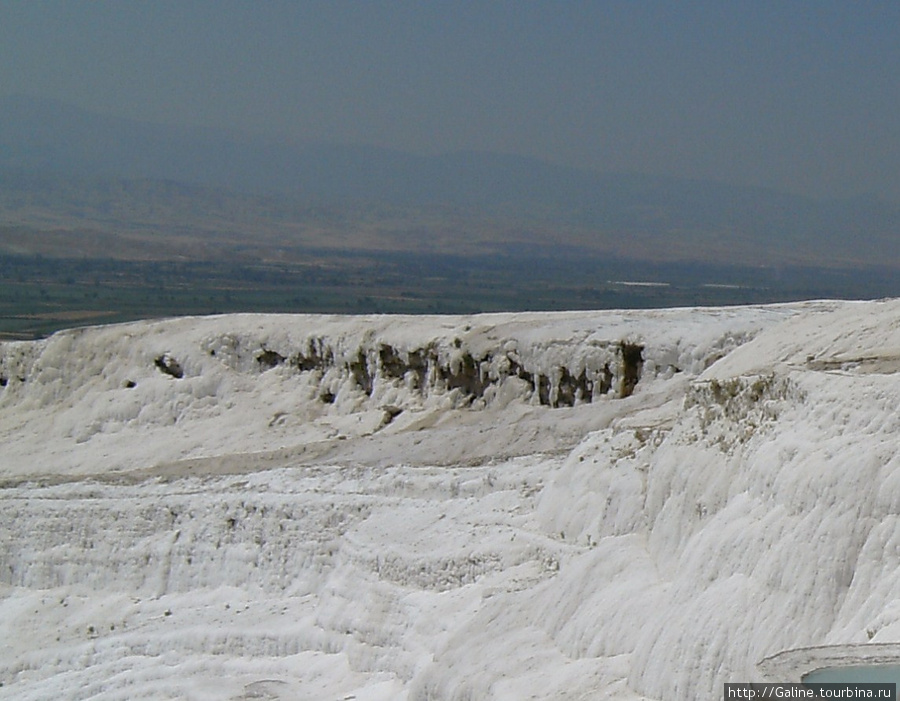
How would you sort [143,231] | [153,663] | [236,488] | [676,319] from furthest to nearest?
[143,231], [676,319], [236,488], [153,663]

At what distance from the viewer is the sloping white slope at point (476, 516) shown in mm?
11773

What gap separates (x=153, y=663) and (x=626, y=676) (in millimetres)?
8042

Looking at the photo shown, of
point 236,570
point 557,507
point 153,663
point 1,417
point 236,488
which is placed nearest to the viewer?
point 557,507

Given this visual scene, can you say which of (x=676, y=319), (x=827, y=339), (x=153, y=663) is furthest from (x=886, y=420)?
(x=676, y=319)

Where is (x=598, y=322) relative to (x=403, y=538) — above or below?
above

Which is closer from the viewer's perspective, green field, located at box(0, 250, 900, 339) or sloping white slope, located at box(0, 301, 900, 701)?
sloping white slope, located at box(0, 301, 900, 701)

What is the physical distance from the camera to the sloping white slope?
1177cm

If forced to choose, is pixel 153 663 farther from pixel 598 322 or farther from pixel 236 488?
pixel 598 322

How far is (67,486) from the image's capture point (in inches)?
937

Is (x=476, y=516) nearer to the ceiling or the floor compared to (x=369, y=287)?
nearer to the floor

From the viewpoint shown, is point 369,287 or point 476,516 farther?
point 369,287

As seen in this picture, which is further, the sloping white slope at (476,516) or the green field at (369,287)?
the green field at (369,287)

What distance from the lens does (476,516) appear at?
1773 centimetres

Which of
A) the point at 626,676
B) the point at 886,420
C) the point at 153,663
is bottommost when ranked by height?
the point at 153,663
